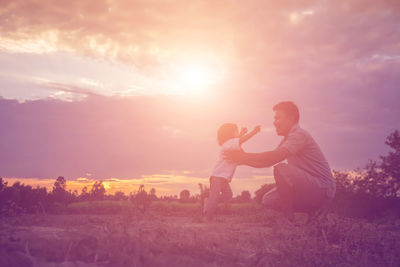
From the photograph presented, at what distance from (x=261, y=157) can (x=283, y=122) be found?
2.81 feet

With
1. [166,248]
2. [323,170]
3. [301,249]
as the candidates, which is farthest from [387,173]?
[166,248]

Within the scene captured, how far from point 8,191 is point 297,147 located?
8928 millimetres

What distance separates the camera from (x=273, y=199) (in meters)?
6.25

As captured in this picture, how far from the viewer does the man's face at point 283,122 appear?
6.09 meters

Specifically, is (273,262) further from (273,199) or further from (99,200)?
(99,200)

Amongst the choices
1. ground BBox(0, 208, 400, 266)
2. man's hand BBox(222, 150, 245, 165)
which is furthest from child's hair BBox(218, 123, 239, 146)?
ground BBox(0, 208, 400, 266)

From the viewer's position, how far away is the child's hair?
9.46m

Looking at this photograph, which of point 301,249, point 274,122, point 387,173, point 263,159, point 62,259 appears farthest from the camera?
point 387,173

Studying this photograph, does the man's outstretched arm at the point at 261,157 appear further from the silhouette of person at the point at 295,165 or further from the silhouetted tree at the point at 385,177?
the silhouetted tree at the point at 385,177

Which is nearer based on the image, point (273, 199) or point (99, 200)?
point (273, 199)

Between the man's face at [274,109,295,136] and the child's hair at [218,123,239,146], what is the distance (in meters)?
3.31

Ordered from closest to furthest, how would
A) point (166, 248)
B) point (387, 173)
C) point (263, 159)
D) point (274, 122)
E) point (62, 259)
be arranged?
1. point (62, 259)
2. point (166, 248)
3. point (263, 159)
4. point (274, 122)
5. point (387, 173)

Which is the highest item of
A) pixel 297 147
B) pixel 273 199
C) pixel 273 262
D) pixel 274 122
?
pixel 274 122

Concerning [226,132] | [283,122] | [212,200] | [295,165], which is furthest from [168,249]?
[226,132]
